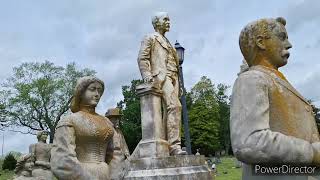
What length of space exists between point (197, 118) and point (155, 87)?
57.8 m

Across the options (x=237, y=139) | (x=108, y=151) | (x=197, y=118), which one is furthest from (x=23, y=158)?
(x=197, y=118)

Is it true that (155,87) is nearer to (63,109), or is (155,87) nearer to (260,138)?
(260,138)

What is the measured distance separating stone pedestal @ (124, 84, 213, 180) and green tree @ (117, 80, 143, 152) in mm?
44674

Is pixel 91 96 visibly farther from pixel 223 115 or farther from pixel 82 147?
pixel 223 115

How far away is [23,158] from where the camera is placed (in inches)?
362

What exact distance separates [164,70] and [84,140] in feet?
16.1

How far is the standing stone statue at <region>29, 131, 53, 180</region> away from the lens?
356 inches

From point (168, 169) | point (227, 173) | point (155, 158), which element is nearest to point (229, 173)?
point (227, 173)

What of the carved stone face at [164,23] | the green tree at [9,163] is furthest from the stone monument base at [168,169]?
the green tree at [9,163]

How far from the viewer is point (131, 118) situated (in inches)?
2340

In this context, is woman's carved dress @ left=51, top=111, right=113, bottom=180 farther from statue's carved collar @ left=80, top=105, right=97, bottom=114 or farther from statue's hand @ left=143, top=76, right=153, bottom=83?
statue's hand @ left=143, top=76, right=153, bottom=83

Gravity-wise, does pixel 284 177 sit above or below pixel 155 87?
below

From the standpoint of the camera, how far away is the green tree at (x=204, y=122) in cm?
6569

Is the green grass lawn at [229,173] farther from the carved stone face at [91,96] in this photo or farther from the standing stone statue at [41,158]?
the carved stone face at [91,96]
